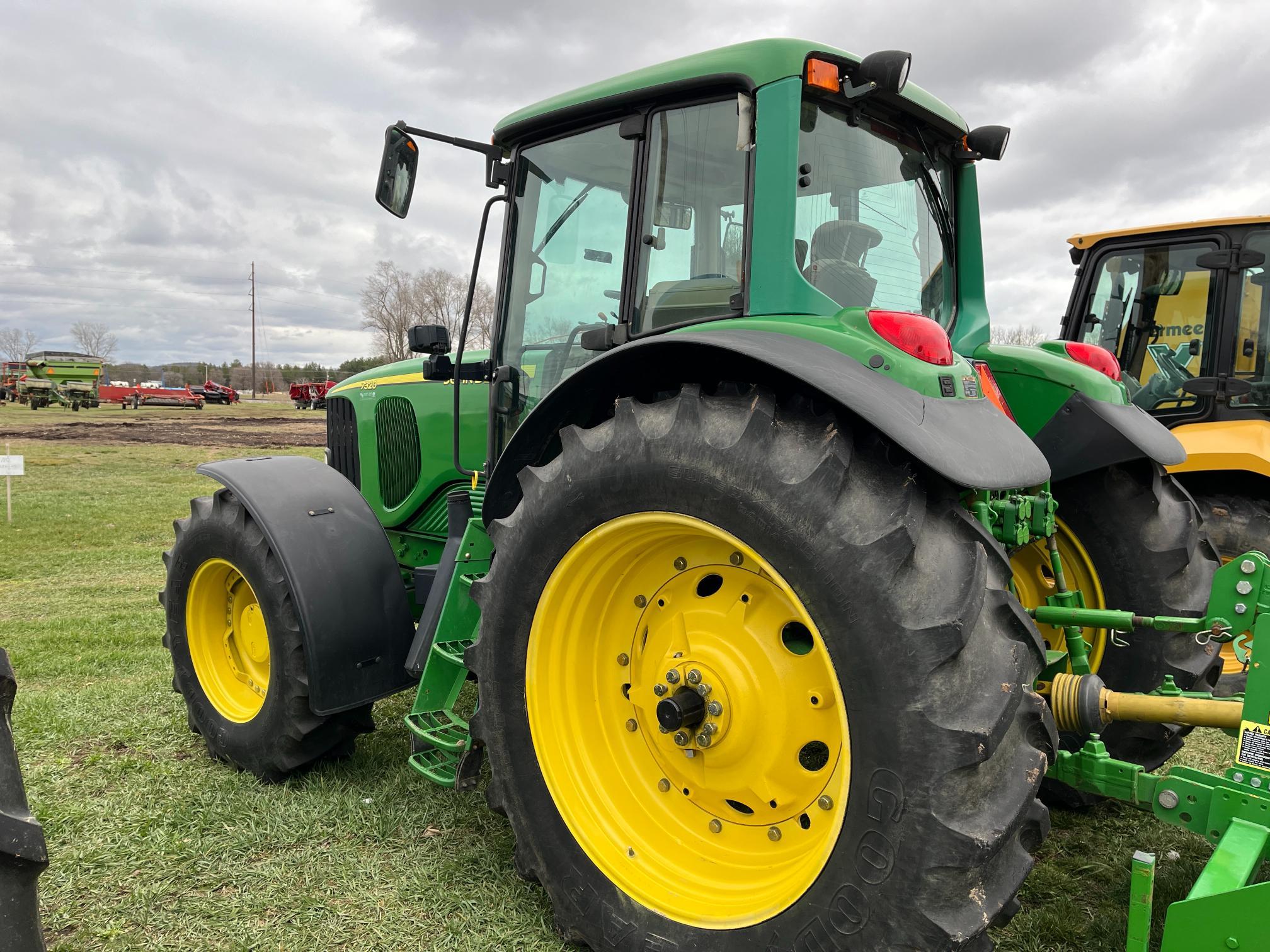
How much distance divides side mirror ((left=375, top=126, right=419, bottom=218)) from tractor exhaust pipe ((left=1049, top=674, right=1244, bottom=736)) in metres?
2.64

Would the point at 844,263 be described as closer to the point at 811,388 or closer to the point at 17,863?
the point at 811,388

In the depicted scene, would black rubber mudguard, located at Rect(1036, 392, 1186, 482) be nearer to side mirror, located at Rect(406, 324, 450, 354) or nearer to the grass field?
the grass field

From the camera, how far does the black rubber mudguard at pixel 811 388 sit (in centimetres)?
183

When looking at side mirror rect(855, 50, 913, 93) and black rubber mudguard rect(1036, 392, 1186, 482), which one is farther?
black rubber mudguard rect(1036, 392, 1186, 482)

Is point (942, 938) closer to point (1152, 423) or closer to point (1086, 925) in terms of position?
point (1086, 925)

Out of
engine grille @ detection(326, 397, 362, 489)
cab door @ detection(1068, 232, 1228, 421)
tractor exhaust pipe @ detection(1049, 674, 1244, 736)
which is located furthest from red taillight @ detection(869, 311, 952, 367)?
cab door @ detection(1068, 232, 1228, 421)

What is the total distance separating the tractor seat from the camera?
96.6 inches

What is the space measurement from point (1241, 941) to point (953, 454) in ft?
3.42

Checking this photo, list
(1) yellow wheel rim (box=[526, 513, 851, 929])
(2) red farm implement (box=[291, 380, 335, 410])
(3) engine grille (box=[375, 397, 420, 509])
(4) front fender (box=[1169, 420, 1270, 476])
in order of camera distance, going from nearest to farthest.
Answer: (1) yellow wheel rim (box=[526, 513, 851, 929]) < (3) engine grille (box=[375, 397, 420, 509]) < (4) front fender (box=[1169, 420, 1270, 476]) < (2) red farm implement (box=[291, 380, 335, 410])

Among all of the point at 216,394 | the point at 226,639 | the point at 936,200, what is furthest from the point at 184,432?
the point at 936,200

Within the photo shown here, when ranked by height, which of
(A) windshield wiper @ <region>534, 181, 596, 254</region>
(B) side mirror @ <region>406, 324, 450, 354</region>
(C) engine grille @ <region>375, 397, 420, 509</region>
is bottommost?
(C) engine grille @ <region>375, 397, 420, 509</region>

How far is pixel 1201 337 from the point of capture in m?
5.52

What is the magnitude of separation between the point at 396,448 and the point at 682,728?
2.43 m

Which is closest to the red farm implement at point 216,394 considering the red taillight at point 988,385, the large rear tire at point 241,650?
the large rear tire at point 241,650
